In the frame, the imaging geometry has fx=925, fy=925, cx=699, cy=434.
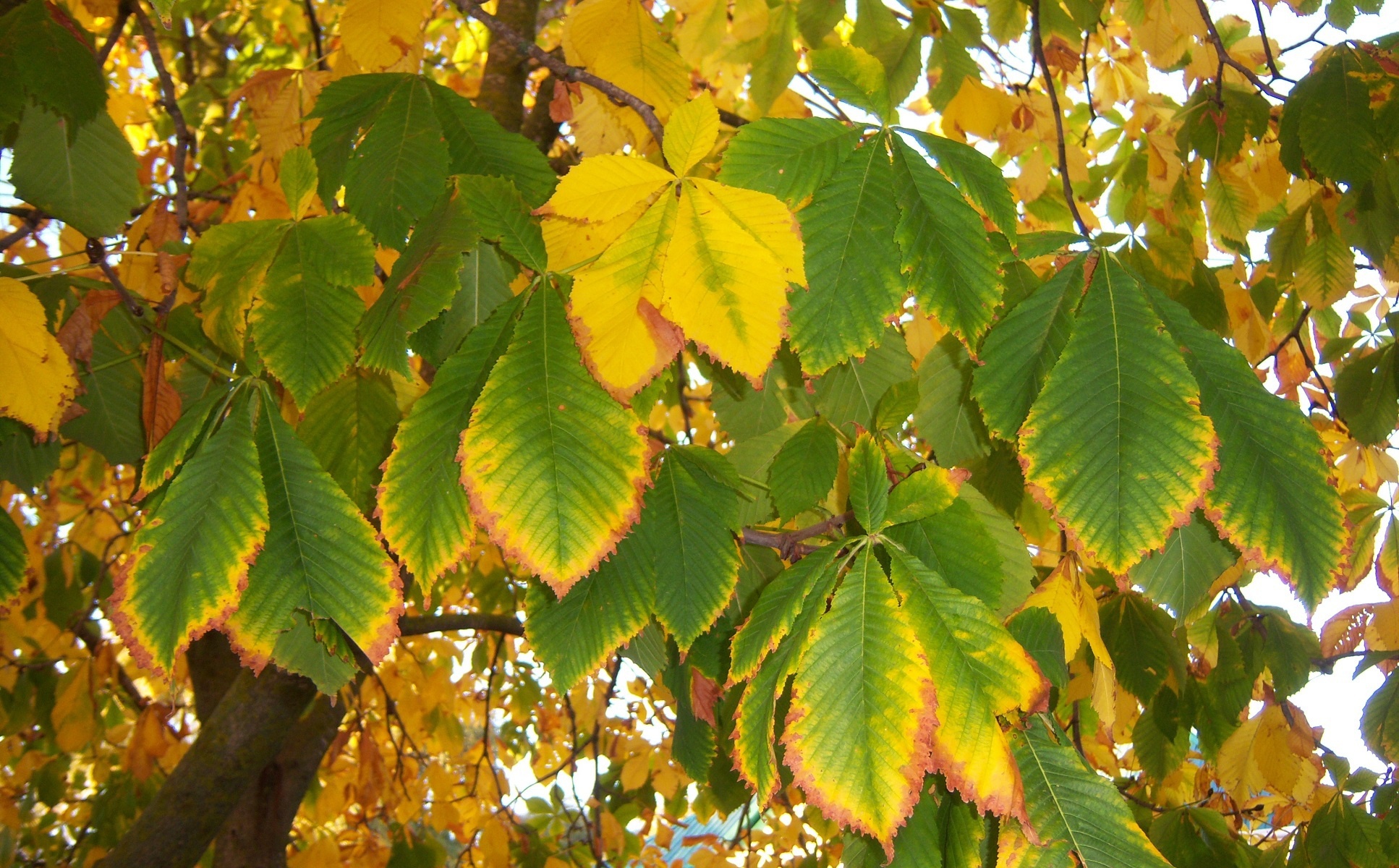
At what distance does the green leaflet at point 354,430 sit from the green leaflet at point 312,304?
7cm

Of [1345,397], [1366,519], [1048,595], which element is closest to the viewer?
[1048,595]

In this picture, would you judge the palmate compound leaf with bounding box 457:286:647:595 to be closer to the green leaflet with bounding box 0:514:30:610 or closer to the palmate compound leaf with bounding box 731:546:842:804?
the palmate compound leaf with bounding box 731:546:842:804

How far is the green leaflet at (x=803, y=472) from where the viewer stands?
0.84 metres

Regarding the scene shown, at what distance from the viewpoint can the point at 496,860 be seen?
7.74 ft

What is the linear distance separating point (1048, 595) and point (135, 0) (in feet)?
5.31

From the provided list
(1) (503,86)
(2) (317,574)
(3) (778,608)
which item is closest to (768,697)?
(3) (778,608)

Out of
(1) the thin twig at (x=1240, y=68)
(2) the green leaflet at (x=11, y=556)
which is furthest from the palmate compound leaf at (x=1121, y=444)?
(1) the thin twig at (x=1240, y=68)

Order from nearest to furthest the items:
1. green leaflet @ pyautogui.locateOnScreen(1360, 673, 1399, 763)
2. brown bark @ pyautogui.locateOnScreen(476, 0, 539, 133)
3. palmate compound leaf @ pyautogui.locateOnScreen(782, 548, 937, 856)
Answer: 1. palmate compound leaf @ pyautogui.locateOnScreen(782, 548, 937, 856)
2. green leaflet @ pyautogui.locateOnScreen(1360, 673, 1399, 763)
3. brown bark @ pyautogui.locateOnScreen(476, 0, 539, 133)

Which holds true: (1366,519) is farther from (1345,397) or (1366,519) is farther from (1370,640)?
(1370,640)

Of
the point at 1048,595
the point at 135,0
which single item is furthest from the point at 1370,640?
the point at 135,0

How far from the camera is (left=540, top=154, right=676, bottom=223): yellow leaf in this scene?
52 centimetres

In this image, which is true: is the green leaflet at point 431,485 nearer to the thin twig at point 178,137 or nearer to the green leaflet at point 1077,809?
the green leaflet at point 1077,809

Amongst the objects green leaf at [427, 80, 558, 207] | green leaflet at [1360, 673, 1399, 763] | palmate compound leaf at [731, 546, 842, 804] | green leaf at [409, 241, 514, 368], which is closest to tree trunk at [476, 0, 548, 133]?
green leaf at [427, 80, 558, 207]

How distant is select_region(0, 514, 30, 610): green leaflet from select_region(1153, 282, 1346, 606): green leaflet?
2.56 feet
